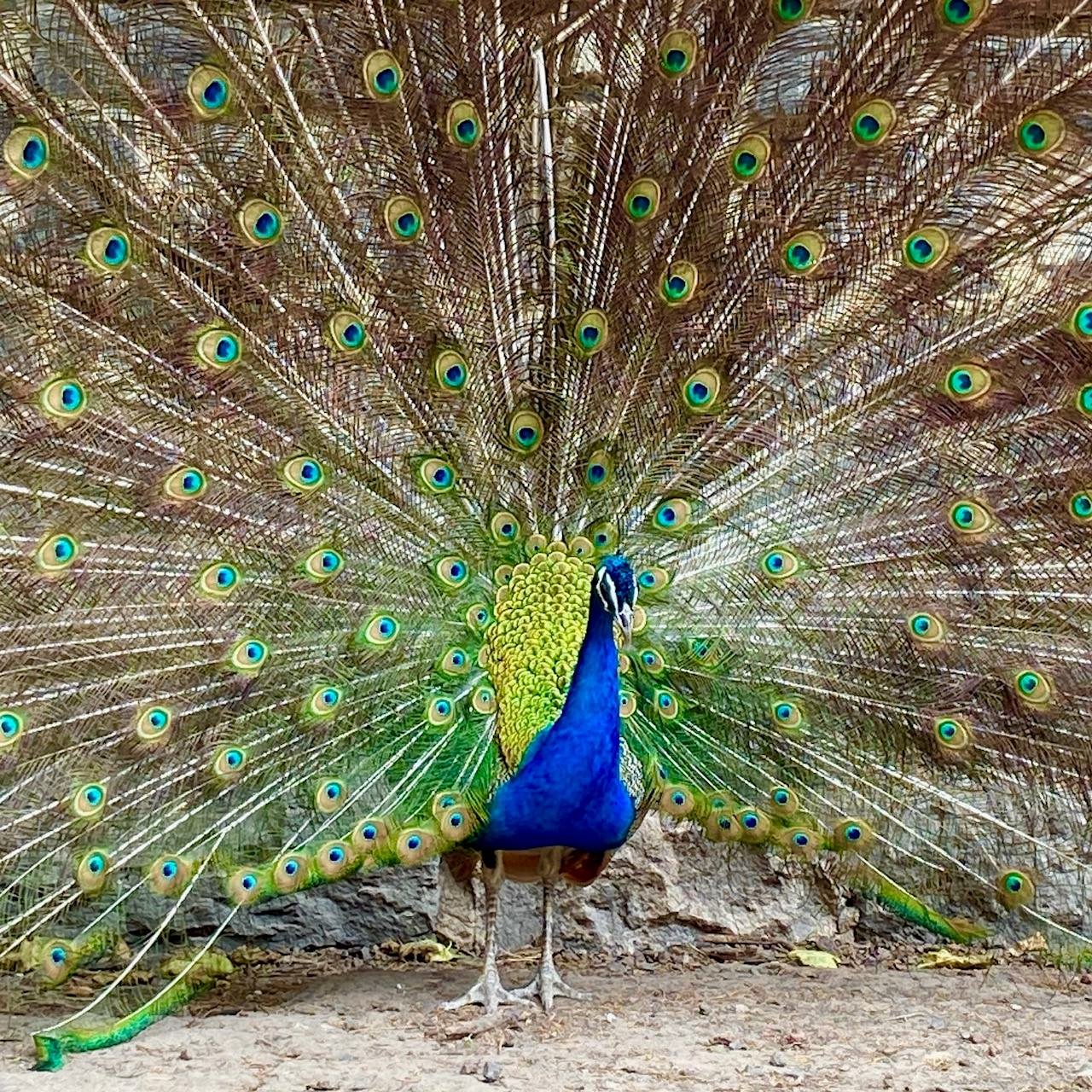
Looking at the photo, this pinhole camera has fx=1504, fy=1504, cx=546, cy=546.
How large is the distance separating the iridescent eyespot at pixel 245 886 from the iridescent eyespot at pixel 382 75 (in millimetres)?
1942

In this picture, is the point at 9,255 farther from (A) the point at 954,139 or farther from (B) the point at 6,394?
(A) the point at 954,139

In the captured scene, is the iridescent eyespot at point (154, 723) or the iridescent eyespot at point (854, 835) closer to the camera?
the iridescent eyespot at point (154, 723)

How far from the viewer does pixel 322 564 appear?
3920 millimetres

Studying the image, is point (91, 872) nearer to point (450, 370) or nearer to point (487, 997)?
point (487, 997)

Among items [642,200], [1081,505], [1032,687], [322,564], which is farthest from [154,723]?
[1081,505]

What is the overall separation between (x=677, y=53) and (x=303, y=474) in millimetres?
1388

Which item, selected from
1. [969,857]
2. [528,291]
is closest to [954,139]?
[528,291]

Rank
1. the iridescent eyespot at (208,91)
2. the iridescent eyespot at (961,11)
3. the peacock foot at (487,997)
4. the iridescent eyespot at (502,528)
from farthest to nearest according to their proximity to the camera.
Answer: the iridescent eyespot at (502,528) < the peacock foot at (487,997) < the iridescent eyespot at (208,91) < the iridescent eyespot at (961,11)

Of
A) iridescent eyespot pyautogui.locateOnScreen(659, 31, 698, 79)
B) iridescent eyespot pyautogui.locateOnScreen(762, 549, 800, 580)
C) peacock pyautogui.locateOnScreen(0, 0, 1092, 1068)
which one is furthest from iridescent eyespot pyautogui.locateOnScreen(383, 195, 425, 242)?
iridescent eyespot pyautogui.locateOnScreen(762, 549, 800, 580)

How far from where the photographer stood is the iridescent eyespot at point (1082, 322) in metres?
3.66

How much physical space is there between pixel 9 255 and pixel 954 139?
221cm

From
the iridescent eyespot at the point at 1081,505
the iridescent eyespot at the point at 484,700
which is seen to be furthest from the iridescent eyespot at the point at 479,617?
the iridescent eyespot at the point at 1081,505

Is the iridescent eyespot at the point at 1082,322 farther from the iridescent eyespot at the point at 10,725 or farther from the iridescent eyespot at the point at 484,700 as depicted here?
the iridescent eyespot at the point at 10,725

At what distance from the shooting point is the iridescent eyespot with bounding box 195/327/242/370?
12.0ft
